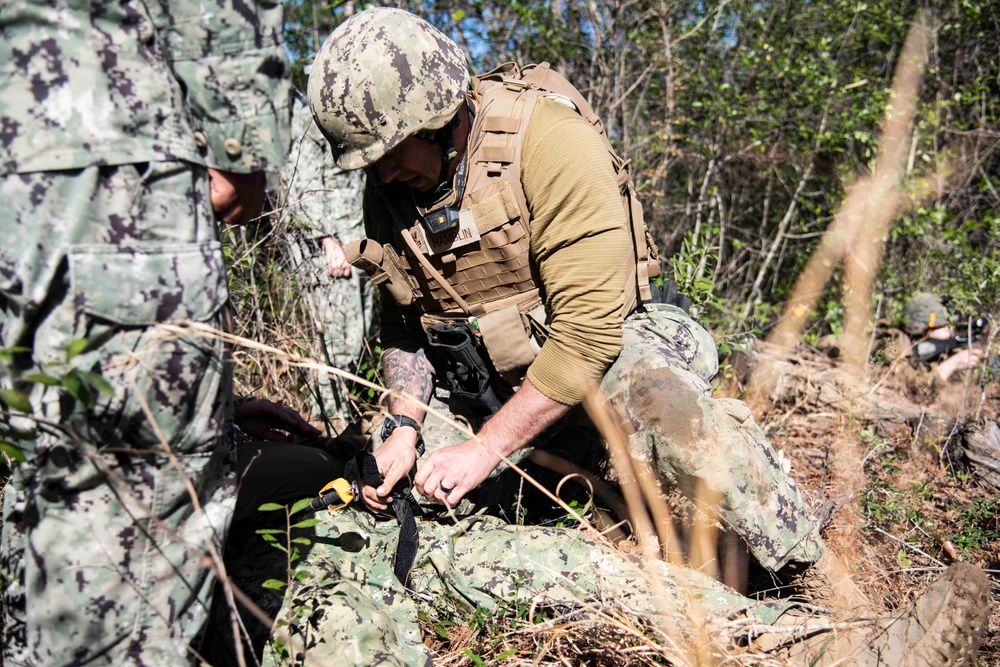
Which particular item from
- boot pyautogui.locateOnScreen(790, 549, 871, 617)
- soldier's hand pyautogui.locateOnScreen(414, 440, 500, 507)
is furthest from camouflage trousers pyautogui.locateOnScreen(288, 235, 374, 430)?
boot pyautogui.locateOnScreen(790, 549, 871, 617)

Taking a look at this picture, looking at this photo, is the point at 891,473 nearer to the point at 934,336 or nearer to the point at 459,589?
the point at 459,589

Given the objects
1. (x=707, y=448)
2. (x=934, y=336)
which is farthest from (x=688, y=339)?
(x=934, y=336)

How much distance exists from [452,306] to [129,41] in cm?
151

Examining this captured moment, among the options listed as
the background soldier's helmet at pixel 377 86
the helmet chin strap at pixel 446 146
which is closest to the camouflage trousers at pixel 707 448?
the helmet chin strap at pixel 446 146

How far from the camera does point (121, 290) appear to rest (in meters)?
1.38

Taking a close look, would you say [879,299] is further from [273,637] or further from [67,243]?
[67,243]

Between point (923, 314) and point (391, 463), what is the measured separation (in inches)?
189

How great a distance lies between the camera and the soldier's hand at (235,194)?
62.3 inches

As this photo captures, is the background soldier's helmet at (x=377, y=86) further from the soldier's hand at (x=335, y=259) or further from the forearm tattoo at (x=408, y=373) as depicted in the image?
the soldier's hand at (x=335, y=259)

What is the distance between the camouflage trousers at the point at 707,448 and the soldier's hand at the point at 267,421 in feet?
2.13

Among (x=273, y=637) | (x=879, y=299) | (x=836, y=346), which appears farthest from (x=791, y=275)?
(x=273, y=637)

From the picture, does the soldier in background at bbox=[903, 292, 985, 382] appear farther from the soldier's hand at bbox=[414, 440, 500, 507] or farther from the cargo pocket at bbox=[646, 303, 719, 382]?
the soldier's hand at bbox=[414, 440, 500, 507]

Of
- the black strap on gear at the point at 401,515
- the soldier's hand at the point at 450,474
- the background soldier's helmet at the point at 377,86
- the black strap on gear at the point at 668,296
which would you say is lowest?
the black strap on gear at the point at 401,515

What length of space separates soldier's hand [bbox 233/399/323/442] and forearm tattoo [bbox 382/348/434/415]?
351 mm
